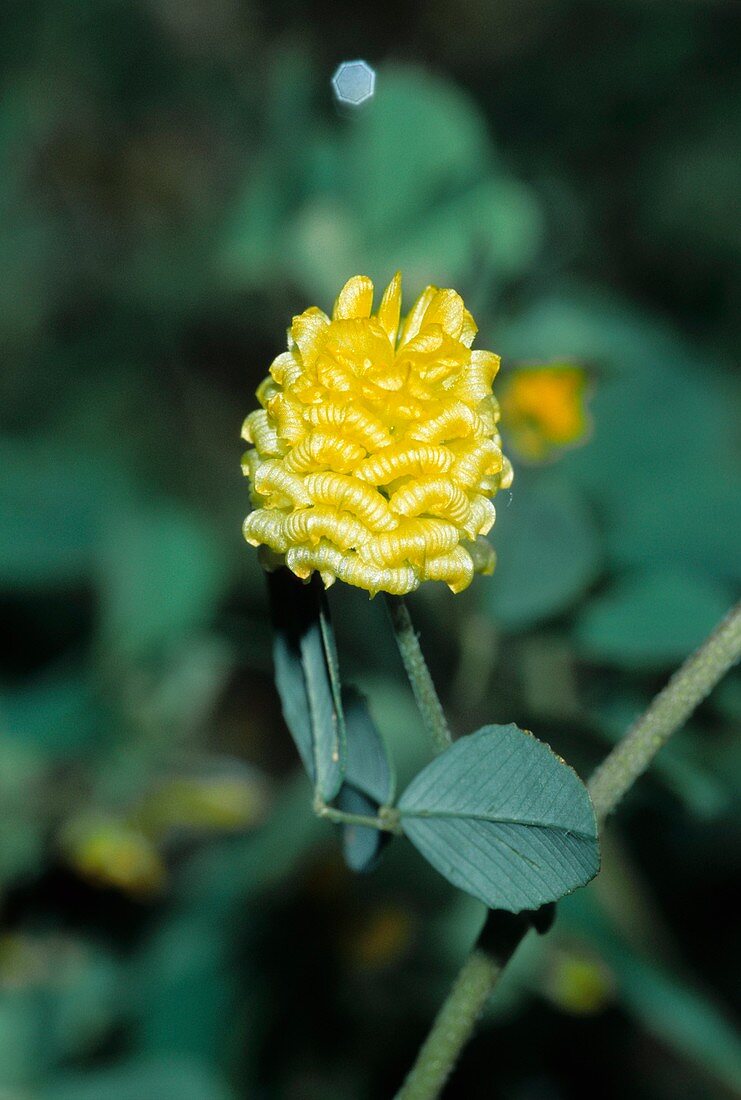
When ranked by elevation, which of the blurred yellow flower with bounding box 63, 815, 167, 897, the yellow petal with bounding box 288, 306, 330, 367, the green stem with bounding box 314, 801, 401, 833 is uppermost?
the yellow petal with bounding box 288, 306, 330, 367

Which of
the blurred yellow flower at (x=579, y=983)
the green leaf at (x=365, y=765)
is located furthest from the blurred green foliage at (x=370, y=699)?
the green leaf at (x=365, y=765)

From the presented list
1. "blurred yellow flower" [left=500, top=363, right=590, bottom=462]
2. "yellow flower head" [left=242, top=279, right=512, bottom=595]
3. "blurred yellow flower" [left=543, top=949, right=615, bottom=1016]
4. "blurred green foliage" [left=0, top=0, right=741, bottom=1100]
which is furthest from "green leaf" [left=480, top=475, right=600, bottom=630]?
"yellow flower head" [left=242, top=279, right=512, bottom=595]

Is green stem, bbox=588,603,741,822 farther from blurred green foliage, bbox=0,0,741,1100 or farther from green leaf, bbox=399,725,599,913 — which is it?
blurred green foliage, bbox=0,0,741,1100

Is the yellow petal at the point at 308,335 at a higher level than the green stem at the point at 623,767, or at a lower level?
higher

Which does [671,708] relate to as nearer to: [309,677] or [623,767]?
[623,767]

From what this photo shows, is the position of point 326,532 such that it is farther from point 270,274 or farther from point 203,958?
point 270,274

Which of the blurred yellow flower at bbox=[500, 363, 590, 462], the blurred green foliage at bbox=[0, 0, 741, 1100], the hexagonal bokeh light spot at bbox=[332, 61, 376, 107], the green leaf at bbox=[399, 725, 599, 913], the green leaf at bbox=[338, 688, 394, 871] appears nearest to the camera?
the green leaf at bbox=[399, 725, 599, 913]

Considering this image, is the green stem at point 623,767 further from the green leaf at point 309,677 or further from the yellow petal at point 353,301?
the yellow petal at point 353,301
